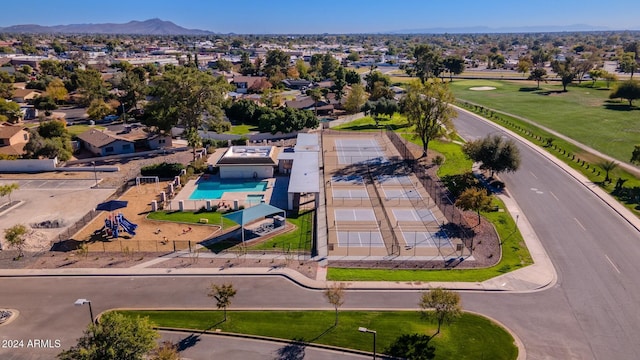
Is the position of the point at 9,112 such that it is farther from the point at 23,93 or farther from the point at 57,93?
the point at 23,93

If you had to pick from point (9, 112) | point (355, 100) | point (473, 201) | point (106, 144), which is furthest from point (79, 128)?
point (473, 201)

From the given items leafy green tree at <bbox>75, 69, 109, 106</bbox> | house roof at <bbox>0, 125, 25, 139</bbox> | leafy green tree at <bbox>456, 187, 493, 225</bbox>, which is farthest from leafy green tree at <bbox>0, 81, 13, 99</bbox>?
leafy green tree at <bbox>456, 187, 493, 225</bbox>

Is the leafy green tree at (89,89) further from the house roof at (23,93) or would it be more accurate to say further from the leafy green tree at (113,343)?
the leafy green tree at (113,343)

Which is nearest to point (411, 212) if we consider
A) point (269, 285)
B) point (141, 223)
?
point (269, 285)

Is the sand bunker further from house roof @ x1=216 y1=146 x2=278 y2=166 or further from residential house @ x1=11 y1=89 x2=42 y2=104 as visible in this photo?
residential house @ x1=11 y1=89 x2=42 y2=104

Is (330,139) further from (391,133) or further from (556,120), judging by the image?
(556,120)

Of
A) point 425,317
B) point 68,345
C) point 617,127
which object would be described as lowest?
point 68,345
